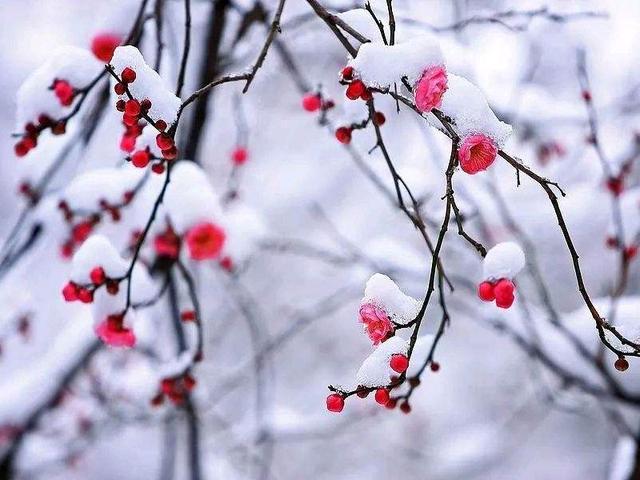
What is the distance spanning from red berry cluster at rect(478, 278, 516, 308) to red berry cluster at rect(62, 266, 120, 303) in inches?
30.8

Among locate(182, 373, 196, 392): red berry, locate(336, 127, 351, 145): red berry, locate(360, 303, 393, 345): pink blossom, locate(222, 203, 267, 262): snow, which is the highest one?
locate(222, 203, 267, 262): snow

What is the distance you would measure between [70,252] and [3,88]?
4714 mm

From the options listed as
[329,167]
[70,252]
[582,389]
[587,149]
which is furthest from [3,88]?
[582,389]

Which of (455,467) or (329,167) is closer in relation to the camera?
(455,467)

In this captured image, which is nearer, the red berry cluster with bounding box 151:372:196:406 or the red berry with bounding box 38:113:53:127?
the red berry with bounding box 38:113:53:127

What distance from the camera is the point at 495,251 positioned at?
98 cm

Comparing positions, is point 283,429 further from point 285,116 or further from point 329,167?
point 285,116

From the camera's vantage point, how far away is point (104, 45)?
1658 mm

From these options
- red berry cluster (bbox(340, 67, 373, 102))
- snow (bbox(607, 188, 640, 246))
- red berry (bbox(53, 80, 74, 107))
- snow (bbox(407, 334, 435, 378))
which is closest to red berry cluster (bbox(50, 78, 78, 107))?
red berry (bbox(53, 80, 74, 107))

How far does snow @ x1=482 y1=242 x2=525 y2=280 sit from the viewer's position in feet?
3.12

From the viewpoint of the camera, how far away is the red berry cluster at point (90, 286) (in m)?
1.30

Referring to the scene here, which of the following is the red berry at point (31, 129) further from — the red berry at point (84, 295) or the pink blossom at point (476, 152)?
the pink blossom at point (476, 152)

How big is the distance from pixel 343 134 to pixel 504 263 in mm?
481

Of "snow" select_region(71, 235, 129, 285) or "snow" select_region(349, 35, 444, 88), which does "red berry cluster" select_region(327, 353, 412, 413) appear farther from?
"snow" select_region(71, 235, 129, 285)
